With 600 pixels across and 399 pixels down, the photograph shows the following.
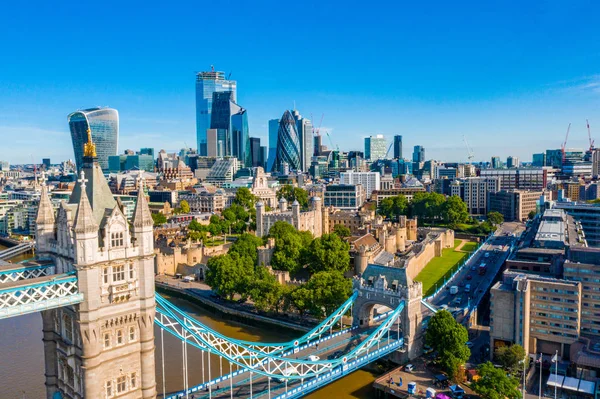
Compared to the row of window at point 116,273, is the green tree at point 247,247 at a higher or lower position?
lower

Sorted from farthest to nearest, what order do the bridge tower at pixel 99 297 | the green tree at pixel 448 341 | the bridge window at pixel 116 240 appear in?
the green tree at pixel 448 341 < the bridge window at pixel 116 240 < the bridge tower at pixel 99 297

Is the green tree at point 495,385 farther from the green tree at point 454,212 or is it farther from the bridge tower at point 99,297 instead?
the green tree at point 454,212

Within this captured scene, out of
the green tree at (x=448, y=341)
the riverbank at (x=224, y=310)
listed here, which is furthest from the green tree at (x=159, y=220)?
the green tree at (x=448, y=341)

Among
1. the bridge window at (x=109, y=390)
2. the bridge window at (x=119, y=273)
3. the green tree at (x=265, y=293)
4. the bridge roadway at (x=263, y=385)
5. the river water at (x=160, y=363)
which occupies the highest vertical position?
the bridge window at (x=119, y=273)

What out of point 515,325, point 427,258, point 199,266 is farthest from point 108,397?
point 427,258

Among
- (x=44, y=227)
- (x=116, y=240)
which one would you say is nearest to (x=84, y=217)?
(x=116, y=240)

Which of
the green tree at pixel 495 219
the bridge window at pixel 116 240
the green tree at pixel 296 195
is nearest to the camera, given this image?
the bridge window at pixel 116 240

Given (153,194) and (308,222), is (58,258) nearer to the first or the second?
(308,222)
